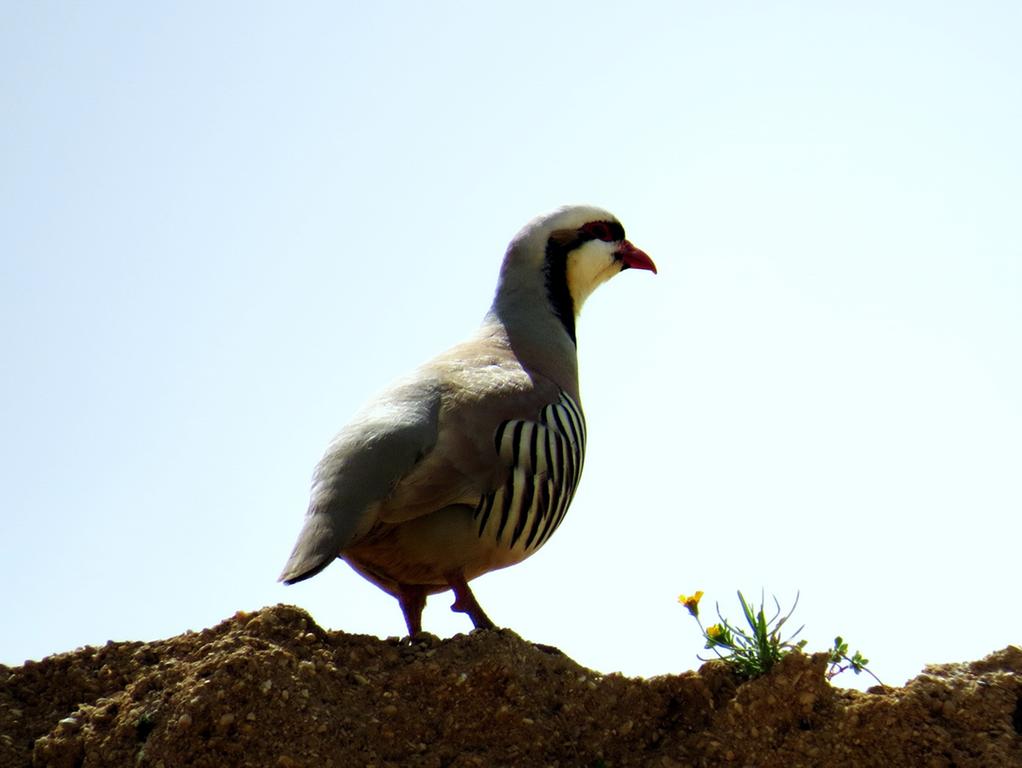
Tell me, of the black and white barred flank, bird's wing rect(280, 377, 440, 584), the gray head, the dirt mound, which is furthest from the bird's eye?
the dirt mound

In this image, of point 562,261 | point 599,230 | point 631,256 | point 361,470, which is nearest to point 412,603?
point 361,470

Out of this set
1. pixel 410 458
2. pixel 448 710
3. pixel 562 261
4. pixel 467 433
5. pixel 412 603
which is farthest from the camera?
pixel 562 261

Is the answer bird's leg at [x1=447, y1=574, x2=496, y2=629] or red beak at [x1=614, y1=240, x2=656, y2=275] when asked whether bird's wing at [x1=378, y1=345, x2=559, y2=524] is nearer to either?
bird's leg at [x1=447, y1=574, x2=496, y2=629]

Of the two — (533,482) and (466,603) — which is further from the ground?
(533,482)

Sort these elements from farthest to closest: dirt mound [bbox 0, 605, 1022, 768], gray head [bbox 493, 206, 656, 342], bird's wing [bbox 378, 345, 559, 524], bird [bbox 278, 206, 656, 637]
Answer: gray head [bbox 493, 206, 656, 342]
bird's wing [bbox 378, 345, 559, 524]
bird [bbox 278, 206, 656, 637]
dirt mound [bbox 0, 605, 1022, 768]

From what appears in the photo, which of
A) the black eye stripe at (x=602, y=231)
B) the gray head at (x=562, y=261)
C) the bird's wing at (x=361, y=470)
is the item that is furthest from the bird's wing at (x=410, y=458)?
the black eye stripe at (x=602, y=231)

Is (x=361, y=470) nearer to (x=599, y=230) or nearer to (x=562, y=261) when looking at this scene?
(x=562, y=261)

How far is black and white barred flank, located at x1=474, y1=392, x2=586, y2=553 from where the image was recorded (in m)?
5.58

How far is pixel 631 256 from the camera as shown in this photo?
7.77 m

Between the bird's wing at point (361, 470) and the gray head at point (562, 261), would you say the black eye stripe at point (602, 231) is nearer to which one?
the gray head at point (562, 261)

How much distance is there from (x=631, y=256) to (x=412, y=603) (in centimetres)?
263

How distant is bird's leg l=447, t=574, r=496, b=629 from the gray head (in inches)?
71.1

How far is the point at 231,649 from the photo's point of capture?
13.5ft

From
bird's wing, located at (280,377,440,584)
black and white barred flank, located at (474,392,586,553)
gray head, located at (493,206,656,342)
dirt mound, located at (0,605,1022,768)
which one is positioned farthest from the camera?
gray head, located at (493,206,656,342)
